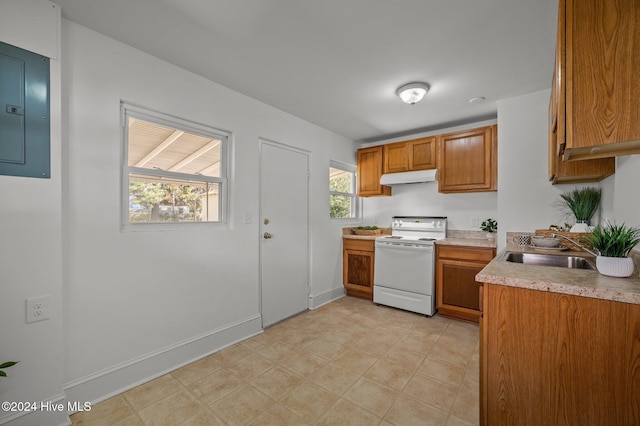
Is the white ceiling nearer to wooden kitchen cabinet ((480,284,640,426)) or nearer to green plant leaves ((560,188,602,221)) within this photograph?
green plant leaves ((560,188,602,221))

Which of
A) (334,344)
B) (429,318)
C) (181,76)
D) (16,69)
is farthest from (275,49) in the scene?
(429,318)

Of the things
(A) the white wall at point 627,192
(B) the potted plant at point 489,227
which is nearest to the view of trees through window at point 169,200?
(A) the white wall at point 627,192

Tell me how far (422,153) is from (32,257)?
3719 millimetres

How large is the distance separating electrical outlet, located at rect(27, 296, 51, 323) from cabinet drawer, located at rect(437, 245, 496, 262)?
11.0 feet

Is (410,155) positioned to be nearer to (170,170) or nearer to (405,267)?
(405,267)

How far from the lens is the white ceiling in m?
1.54

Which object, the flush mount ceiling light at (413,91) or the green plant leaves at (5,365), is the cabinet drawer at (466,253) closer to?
the flush mount ceiling light at (413,91)

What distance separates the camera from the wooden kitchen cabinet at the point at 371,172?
3959 mm

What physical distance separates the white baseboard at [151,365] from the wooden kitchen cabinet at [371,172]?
2439 mm

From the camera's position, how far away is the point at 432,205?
3807mm

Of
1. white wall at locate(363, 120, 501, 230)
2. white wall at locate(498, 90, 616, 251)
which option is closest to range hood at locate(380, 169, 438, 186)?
white wall at locate(363, 120, 501, 230)

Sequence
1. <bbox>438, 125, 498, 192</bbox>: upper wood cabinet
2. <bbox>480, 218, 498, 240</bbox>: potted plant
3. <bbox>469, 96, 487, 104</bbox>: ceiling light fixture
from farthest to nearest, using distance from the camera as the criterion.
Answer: <bbox>480, 218, 498, 240</bbox>: potted plant < <bbox>438, 125, 498, 192</bbox>: upper wood cabinet < <bbox>469, 96, 487, 104</bbox>: ceiling light fixture

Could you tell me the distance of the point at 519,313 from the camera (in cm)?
124

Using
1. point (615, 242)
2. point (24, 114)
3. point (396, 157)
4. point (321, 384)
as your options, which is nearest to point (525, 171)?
point (396, 157)
